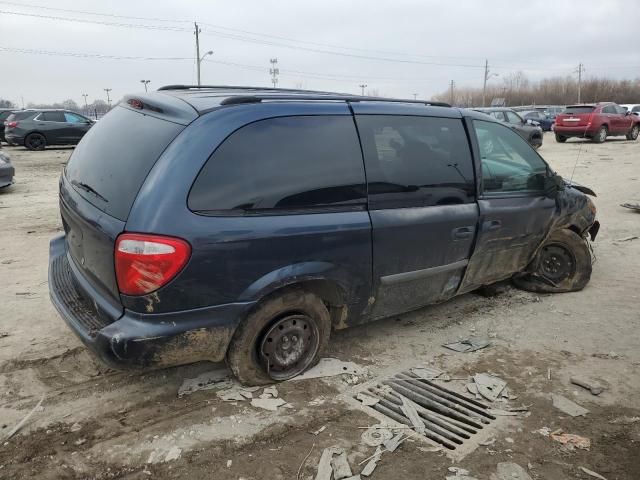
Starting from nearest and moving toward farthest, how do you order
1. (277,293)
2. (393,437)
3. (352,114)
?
(393,437)
(277,293)
(352,114)

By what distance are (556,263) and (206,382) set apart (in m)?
3.62

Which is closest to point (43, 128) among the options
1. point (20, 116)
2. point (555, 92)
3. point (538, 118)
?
point (20, 116)

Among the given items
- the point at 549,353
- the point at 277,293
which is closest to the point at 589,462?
the point at 549,353

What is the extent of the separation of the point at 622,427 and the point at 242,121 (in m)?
2.80

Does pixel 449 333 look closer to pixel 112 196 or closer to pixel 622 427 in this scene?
pixel 622 427

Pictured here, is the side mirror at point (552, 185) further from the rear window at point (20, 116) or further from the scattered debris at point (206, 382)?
the rear window at point (20, 116)

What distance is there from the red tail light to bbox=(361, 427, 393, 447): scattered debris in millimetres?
1354

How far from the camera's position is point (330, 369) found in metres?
3.46

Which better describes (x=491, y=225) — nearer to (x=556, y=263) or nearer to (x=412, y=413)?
(x=556, y=263)

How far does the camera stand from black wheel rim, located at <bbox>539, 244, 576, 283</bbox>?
501cm

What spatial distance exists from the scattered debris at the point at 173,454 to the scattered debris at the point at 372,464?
94 centimetres

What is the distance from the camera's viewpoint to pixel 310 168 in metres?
3.03

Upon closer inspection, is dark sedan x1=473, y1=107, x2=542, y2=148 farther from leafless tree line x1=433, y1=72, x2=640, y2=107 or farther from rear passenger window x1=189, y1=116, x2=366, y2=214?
leafless tree line x1=433, y1=72, x2=640, y2=107

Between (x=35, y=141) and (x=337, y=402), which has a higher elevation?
(x=35, y=141)
